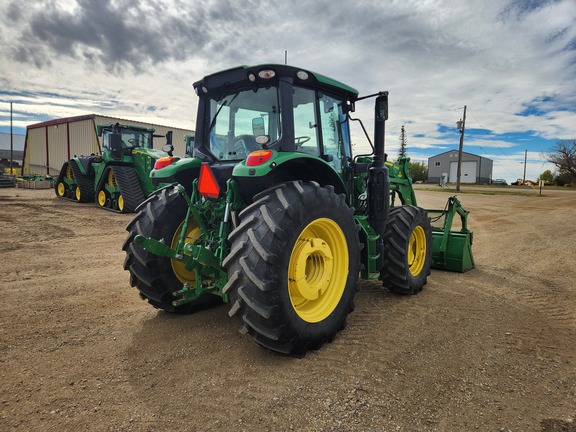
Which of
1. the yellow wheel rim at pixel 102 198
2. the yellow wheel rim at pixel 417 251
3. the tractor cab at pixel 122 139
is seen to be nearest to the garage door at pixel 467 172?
the tractor cab at pixel 122 139

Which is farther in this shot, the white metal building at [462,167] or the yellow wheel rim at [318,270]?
the white metal building at [462,167]

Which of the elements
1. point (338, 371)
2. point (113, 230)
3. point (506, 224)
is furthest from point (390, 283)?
point (506, 224)

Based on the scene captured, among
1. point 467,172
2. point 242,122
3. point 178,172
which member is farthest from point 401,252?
point 467,172

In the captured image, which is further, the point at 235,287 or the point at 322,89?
the point at 322,89

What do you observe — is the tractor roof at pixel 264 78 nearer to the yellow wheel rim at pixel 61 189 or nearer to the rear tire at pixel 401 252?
the rear tire at pixel 401 252

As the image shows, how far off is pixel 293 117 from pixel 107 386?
266 centimetres

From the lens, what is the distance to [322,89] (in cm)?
416

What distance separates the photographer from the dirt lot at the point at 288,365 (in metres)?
2.44

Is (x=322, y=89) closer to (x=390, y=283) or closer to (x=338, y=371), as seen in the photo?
(x=390, y=283)

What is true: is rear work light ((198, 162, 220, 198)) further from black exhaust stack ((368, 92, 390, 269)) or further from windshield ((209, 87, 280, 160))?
black exhaust stack ((368, 92, 390, 269))

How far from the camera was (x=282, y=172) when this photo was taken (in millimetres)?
3676

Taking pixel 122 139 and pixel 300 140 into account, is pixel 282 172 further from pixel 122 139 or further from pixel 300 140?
pixel 122 139

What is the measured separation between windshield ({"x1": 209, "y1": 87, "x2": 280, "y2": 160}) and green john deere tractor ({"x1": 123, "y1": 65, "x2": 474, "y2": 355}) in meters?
0.01

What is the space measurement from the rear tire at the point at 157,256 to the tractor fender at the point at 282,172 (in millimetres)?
841
